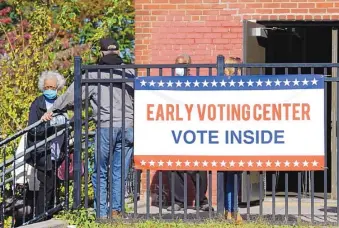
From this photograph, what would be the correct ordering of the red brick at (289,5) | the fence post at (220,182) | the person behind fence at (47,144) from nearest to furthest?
the fence post at (220,182), the person behind fence at (47,144), the red brick at (289,5)

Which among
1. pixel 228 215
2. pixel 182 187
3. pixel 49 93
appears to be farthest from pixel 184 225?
pixel 49 93

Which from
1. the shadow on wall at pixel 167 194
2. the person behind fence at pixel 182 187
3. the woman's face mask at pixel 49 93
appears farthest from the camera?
the shadow on wall at pixel 167 194

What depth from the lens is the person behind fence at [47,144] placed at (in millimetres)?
9977

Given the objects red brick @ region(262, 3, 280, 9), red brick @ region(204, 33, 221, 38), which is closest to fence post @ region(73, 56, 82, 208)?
red brick @ region(204, 33, 221, 38)

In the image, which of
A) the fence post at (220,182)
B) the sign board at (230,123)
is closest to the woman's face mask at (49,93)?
the sign board at (230,123)

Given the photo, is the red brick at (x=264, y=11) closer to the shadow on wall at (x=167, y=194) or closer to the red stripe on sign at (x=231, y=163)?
the shadow on wall at (x=167, y=194)

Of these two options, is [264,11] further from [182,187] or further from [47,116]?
[47,116]

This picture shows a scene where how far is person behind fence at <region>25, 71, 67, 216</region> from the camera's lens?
32.7ft

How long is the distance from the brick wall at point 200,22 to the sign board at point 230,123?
2.58 meters

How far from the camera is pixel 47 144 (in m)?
9.89

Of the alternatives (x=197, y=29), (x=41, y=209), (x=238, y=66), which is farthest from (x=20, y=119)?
(x=238, y=66)

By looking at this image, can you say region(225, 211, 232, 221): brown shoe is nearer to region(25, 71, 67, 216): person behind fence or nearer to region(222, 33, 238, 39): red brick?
region(25, 71, 67, 216): person behind fence

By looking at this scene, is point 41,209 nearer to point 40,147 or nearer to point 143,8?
point 40,147

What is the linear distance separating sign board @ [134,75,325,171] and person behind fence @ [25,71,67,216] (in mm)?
1244
